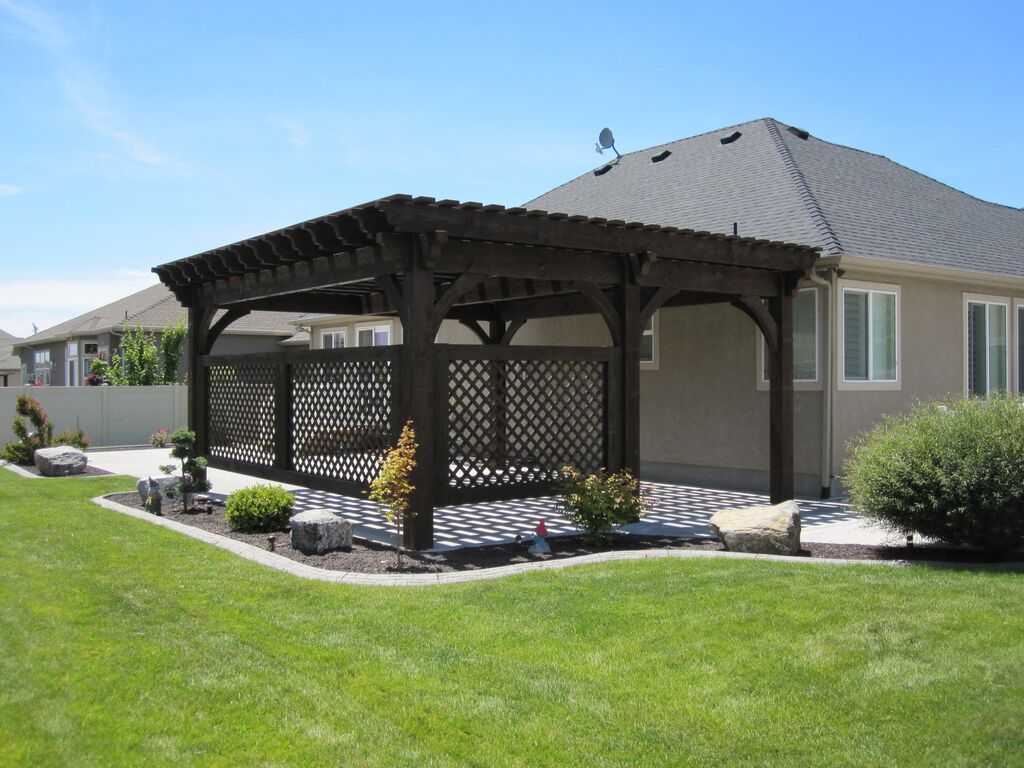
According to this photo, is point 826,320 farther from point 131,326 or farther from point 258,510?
point 131,326

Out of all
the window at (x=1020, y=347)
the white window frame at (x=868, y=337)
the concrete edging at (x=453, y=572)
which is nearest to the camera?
the concrete edging at (x=453, y=572)

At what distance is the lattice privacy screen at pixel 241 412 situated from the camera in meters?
11.1

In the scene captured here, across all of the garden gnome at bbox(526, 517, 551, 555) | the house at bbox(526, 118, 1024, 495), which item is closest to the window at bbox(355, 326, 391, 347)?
the house at bbox(526, 118, 1024, 495)

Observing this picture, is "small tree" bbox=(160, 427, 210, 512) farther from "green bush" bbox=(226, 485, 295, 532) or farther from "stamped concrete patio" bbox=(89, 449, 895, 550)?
"green bush" bbox=(226, 485, 295, 532)

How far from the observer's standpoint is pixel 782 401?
10609 millimetres

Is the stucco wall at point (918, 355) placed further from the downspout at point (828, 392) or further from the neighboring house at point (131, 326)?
the neighboring house at point (131, 326)

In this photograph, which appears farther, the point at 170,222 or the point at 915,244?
the point at 170,222

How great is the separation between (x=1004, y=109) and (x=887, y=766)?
18.1 metres

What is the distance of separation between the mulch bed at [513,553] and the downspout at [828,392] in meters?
3.62

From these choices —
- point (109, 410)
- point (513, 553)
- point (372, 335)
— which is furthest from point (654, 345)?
point (109, 410)

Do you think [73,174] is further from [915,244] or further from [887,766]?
[887,766]

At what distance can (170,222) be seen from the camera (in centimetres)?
2377

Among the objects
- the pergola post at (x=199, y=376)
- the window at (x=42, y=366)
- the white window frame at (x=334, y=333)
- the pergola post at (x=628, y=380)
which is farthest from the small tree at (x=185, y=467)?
the window at (x=42, y=366)

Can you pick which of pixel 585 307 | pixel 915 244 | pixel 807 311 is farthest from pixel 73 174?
pixel 915 244
